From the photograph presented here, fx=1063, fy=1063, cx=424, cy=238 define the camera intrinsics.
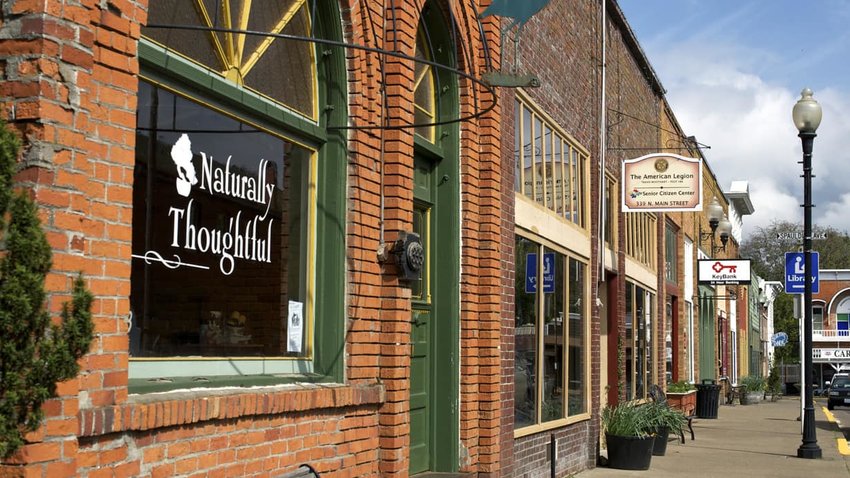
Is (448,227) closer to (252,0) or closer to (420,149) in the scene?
(420,149)

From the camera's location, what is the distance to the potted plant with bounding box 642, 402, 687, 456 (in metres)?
15.4

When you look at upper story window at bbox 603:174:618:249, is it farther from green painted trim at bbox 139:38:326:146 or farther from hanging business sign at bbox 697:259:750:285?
hanging business sign at bbox 697:259:750:285

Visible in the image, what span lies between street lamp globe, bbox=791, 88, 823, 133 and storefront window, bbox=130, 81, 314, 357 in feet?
39.4

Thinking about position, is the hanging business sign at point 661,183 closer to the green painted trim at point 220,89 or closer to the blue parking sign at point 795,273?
the blue parking sign at point 795,273

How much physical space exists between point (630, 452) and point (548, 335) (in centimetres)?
277

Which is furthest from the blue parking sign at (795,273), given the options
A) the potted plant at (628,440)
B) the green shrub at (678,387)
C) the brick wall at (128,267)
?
the brick wall at (128,267)

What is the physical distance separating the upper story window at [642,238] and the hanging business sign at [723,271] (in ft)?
20.2

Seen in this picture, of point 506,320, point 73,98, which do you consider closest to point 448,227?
point 506,320

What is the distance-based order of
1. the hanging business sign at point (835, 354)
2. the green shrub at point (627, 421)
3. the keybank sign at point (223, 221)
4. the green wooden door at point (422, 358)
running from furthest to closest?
the hanging business sign at point (835, 354)
the green shrub at point (627, 421)
the green wooden door at point (422, 358)
the keybank sign at point (223, 221)

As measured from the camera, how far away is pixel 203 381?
569cm

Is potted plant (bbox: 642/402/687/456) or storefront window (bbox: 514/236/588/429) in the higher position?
storefront window (bbox: 514/236/588/429)

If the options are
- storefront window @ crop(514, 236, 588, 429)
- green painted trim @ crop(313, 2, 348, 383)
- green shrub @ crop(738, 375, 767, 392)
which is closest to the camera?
green painted trim @ crop(313, 2, 348, 383)

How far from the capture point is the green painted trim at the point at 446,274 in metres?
9.12

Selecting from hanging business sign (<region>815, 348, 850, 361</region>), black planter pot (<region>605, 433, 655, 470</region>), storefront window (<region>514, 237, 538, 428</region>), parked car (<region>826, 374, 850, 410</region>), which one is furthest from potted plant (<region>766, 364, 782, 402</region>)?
storefront window (<region>514, 237, 538, 428</region>)
